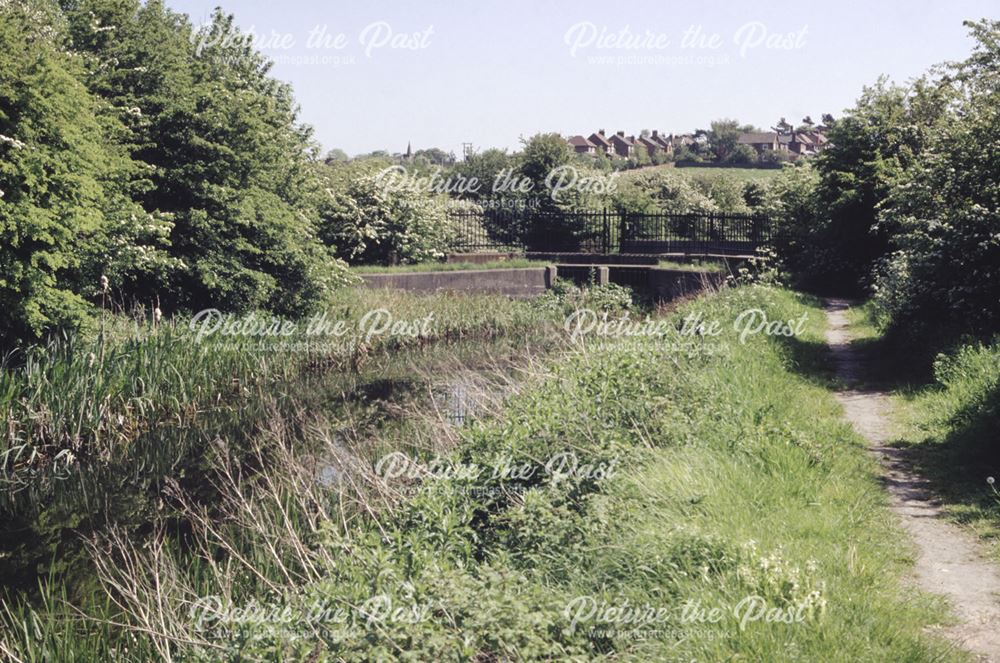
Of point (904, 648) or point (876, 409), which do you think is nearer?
point (904, 648)

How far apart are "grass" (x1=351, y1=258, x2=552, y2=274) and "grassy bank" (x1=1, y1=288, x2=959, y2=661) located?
1467cm

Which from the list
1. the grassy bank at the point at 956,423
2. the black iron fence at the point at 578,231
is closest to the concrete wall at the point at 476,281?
the black iron fence at the point at 578,231

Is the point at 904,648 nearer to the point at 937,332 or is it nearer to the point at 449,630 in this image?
the point at 449,630

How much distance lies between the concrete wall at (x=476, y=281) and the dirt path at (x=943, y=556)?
46.9 ft

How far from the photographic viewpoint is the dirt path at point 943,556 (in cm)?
489

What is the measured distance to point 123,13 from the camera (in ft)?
57.5

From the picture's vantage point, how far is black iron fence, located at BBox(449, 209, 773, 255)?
98.5ft

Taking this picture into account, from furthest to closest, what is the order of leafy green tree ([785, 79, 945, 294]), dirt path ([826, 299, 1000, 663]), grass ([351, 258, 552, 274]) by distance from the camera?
1. grass ([351, 258, 552, 274])
2. leafy green tree ([785, 79, 945, 294])
3. dirt path ([826, 299, 1000, 663])

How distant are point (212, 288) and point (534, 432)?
10.8 meters

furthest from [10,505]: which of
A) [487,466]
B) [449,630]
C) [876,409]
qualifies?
[876,409]

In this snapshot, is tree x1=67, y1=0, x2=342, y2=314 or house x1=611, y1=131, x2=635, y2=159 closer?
tree x1=67, y1=0, x2=342, y2=314

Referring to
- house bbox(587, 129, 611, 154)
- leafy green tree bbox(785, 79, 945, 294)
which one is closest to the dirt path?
leafy green tree bbox(785, 79, 945, 294)

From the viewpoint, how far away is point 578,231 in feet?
104

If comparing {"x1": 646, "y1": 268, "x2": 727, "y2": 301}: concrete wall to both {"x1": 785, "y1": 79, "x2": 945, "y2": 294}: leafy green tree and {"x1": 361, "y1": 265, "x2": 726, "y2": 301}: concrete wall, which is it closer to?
{"x1": 361, "y1": 265, "x2": 726, "y2": 301}: concrete wall
